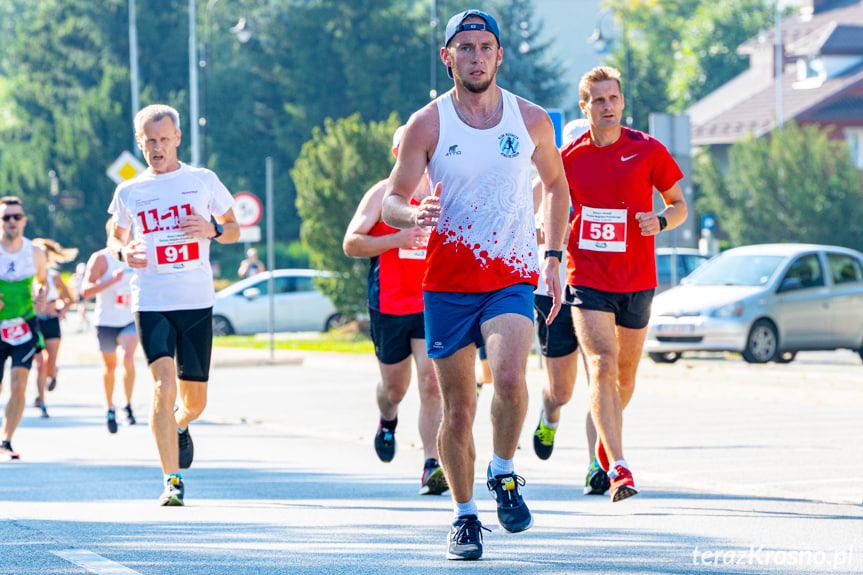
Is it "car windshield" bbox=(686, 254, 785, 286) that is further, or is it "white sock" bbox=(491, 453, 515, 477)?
"car windshield" bbox=(686, 254, 785, 286)

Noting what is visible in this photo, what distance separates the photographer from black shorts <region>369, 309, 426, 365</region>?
30.0ft

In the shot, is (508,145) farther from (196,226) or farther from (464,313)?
(196,226)

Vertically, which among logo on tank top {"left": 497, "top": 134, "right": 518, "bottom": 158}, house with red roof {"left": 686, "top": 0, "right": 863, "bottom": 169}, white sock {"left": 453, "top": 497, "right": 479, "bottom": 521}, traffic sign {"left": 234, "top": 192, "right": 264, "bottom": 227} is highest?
house with red roof {"left": 686, "top": 0, "right": 863, "bottom": 169}

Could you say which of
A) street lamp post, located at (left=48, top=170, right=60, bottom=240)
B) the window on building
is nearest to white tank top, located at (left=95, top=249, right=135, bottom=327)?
street lamp post, located at (left=48, top=170, right=60, bottom=240)

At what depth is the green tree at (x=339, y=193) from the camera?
29.3 m

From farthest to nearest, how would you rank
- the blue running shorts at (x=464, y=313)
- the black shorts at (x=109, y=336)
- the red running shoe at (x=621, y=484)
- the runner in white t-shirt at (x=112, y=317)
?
1. the black shorts at (x=109, y=336)
2. the runner in white t-shirt at (x=112, y=317)
3. the red running shoe at (x=621, y=484)
4. the blue running shorts at (x=464, y=313)

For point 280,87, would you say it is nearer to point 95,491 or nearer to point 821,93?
point 821,93

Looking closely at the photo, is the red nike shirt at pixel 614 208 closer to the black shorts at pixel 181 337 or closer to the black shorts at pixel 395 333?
the black shorts at pixel 395 333

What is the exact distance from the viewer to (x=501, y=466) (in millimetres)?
6672

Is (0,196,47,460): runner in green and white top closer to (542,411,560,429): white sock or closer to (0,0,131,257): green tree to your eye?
(542,411,560,429): white sock

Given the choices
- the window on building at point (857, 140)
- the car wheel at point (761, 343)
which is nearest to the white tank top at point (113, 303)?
the car wheel at point (761, 343)

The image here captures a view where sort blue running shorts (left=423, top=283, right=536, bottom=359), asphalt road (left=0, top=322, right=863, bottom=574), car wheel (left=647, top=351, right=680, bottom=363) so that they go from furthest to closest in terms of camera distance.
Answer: car wheel (left=647, top=351, right=680, bottom=363) < asphalt road (left=0, top=322, right=863, bottom=574) < blue running shorts (left=423, top=283, right=536, bottom=359)

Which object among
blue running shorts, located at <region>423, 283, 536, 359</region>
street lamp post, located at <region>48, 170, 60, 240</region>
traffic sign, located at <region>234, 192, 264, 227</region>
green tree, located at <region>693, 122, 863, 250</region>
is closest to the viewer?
blue running shorts, located at <region>423, 283, 536, 359</region>

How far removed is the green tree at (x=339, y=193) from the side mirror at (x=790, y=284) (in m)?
9.43
